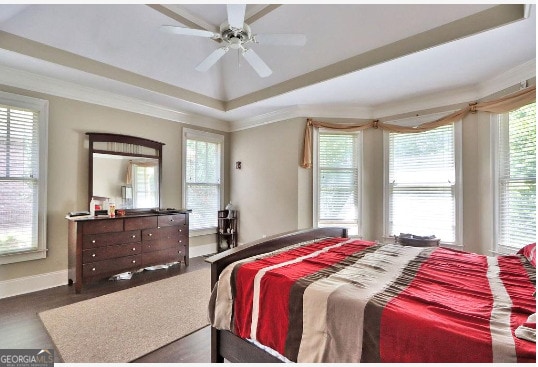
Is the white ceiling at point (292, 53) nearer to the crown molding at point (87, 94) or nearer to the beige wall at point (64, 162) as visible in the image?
A: the crown molding at point (87, 94)

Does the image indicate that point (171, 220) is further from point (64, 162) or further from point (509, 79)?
point (509, 79)

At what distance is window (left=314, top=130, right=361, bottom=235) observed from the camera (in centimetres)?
436

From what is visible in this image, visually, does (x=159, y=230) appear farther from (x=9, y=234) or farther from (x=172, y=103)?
(x=172, y=103)

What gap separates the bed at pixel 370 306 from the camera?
1040 mm

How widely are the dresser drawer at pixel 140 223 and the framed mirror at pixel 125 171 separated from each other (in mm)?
459

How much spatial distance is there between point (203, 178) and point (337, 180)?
2458 millimetres

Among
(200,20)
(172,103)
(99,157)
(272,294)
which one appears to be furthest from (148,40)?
(272,294)

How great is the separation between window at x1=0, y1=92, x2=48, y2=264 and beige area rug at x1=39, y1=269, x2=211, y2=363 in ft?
3.37

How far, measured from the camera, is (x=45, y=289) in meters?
3.20

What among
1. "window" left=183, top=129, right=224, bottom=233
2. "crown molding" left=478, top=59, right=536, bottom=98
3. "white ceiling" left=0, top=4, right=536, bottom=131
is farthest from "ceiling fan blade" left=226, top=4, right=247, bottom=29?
"crown molding" left=478, top=59, right=536, bottom=98

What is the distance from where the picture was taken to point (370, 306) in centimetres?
121

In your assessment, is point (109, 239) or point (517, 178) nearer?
point (517, 178)

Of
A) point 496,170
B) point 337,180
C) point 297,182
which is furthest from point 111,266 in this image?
point 496,170

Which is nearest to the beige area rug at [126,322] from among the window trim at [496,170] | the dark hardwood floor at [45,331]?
the dark hardwood floor at [45,331]
